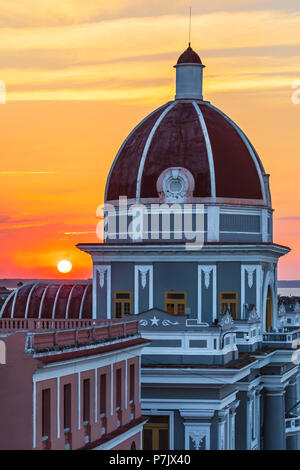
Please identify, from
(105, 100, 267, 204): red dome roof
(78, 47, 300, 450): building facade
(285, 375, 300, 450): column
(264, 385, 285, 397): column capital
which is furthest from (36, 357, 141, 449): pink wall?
(285, 375, 300, 450): column

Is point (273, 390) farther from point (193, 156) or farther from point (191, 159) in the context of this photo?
point (193, 156)

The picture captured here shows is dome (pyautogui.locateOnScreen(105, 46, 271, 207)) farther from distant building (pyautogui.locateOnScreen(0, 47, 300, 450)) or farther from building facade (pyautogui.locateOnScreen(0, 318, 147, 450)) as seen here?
building facade (pyautogui.locateOnScreen(0, 318, 147, 450))

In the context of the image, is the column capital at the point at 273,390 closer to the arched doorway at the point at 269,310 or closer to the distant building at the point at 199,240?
the distant building at the point at 199,240

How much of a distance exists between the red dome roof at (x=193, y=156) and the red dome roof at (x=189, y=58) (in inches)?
115

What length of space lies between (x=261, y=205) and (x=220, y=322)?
440 inches

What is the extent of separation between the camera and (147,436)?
57.8 metres

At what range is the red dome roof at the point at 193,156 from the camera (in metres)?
68.8

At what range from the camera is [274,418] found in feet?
231

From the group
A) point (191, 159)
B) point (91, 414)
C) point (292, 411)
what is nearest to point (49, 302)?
point (292, 411)

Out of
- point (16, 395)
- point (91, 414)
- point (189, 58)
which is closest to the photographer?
point (16, 395)

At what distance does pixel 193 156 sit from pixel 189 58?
700cm

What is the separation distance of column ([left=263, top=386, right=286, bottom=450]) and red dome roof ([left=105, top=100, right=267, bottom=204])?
970 centimetres

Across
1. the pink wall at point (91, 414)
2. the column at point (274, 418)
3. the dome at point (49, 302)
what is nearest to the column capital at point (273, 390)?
the column at point (274, 418)
